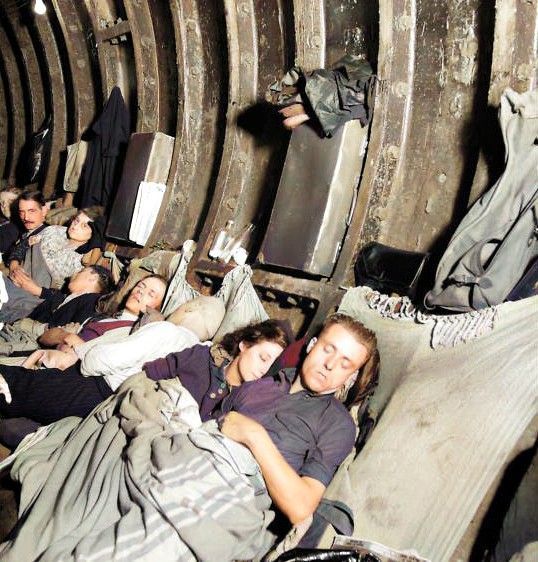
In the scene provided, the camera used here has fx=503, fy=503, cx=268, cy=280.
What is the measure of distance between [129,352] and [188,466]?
1.30m

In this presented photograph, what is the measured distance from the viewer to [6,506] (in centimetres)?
274

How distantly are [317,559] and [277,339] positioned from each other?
143 centimetres

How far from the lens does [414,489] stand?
2441 millimetres

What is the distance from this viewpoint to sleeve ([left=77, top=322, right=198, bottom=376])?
11.1 feet

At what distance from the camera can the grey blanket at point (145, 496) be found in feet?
6.98

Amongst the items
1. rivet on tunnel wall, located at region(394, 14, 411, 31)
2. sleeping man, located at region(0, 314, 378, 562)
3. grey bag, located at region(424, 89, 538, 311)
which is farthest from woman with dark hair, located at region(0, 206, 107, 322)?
rivet on tunnel wall, located at region(394, 14, 411, 31)

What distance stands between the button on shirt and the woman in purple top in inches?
4.4

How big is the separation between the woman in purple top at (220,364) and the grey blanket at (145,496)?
1.00ft

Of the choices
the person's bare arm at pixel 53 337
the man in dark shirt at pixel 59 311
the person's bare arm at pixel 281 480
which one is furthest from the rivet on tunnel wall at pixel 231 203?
the person's bare arm at pixel 281 480

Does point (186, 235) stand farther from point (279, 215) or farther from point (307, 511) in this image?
point (307, 511)

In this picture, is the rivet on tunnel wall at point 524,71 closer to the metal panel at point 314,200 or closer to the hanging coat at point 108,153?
the metal panel at point 314,200

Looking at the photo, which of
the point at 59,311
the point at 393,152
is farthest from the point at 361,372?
the point at 59,311

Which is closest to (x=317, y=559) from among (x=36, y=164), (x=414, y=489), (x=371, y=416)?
(x=414, y=489)

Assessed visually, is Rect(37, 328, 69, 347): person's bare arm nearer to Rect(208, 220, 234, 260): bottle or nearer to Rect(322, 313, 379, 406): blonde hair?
Rect(208, 220, 234, 260): bottle
